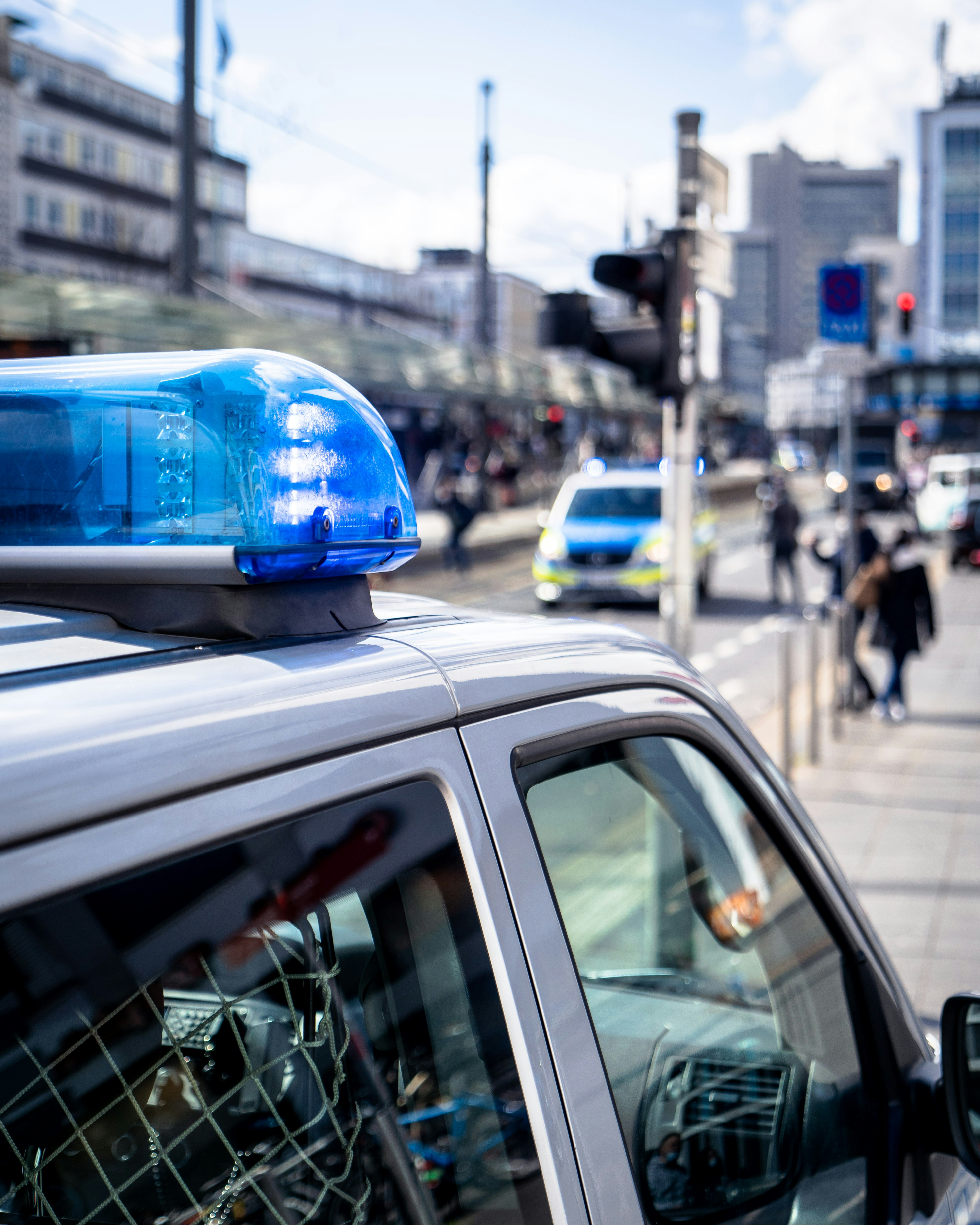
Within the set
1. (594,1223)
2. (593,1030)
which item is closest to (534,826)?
(593,1030)

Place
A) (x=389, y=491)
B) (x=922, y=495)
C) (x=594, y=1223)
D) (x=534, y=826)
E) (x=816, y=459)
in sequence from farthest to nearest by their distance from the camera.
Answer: (x=816, y=459), (x=922, y=495), (x=389, y=491), (x=534, y=826), (x=594, y=1223)

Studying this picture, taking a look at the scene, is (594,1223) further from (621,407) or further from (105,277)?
(105,277)

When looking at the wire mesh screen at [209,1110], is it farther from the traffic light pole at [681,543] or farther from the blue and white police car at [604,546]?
the blue and white police car at [604,546]

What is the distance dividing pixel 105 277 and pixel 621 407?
37.6m

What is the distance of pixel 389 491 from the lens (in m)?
1.43

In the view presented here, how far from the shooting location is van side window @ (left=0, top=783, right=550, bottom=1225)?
3.07 ft

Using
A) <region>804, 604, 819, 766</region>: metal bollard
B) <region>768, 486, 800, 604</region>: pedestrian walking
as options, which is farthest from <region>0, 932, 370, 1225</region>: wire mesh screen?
<region>768, 486, 800, 604</region>: pedestrian walking

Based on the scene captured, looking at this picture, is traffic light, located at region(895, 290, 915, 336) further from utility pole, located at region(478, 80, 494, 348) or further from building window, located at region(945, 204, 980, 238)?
building window, located at region(945, 204, 980, 238)

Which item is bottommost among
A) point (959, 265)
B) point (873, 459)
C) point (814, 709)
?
point (814, 709)

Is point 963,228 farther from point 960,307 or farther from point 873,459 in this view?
point 873,459

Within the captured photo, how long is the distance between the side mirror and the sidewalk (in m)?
2.90

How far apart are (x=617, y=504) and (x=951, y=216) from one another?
106 metres

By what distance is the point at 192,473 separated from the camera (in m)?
1.26

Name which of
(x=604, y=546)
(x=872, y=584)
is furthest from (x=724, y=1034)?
(x=604, y=546)
